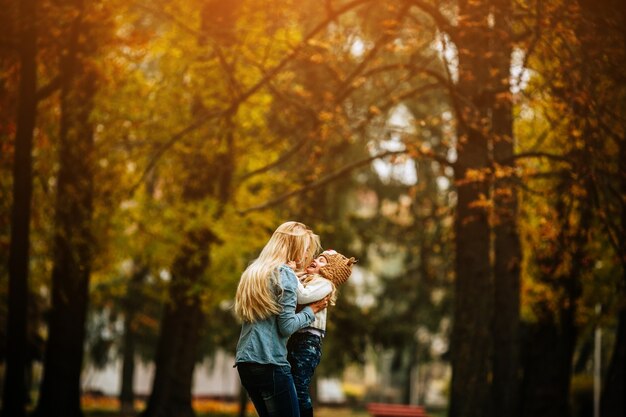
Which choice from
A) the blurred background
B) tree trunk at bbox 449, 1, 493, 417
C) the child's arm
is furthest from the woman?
tree trunk at bbox 449, 1, 493, 417

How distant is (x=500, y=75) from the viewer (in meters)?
13.5

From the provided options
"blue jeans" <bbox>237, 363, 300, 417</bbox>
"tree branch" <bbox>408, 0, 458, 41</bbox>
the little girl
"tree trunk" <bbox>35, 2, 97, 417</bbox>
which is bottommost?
"blue jeans" <bbox>237, 363, 300, 417</bbox>

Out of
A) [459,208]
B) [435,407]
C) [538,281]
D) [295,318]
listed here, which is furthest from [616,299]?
[435,407]

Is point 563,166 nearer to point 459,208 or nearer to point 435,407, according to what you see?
point 459,208

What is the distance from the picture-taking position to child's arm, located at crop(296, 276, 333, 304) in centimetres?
624

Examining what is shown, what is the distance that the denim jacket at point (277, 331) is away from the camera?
6.05 metres

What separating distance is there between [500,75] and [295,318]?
26.7ft

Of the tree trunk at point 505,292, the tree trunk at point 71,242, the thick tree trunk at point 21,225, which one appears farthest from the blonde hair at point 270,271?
the tree trunk at point 71,242

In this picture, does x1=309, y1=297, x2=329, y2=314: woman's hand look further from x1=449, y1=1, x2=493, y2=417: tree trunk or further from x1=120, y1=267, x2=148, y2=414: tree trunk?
x1=120, y1=267, x2=148, y2=414: tree trunk

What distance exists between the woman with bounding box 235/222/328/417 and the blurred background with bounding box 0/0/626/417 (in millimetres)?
5912

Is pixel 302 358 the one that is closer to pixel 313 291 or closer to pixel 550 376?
pixel 313 291

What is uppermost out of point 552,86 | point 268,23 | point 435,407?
point 268,23

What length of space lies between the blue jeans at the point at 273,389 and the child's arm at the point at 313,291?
1.40 feet

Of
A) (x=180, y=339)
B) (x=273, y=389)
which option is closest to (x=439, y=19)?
(x=273, y=389)
